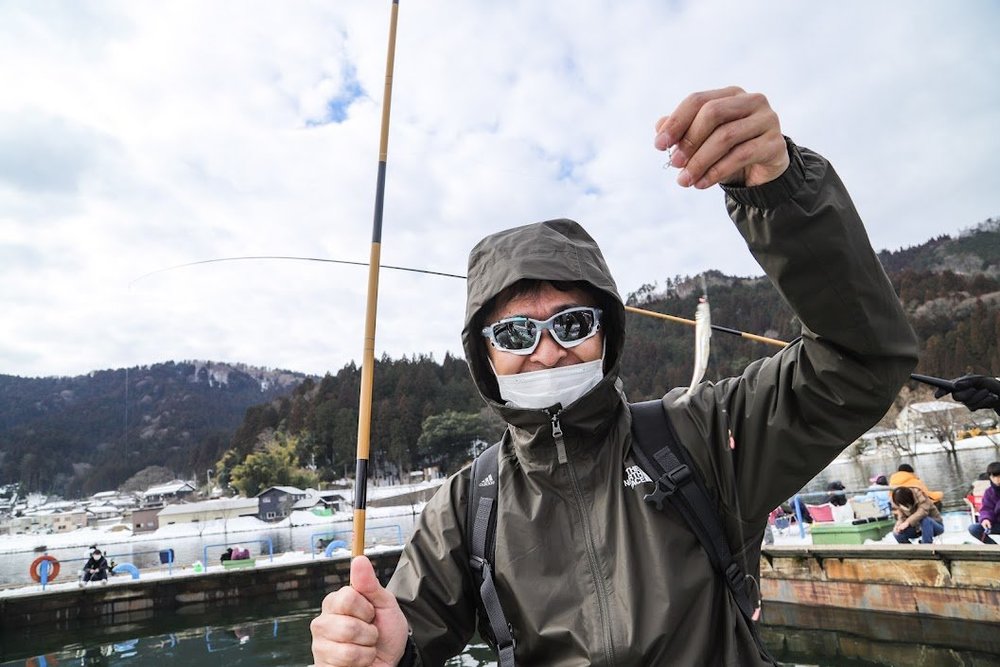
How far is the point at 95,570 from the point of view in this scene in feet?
59.7

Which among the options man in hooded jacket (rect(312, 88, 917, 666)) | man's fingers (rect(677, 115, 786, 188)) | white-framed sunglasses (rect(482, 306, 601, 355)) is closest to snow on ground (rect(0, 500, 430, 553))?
man in hooded jacket (rect(312, 88, 917, 666))

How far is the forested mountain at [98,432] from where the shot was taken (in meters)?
144

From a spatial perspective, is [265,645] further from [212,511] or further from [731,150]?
[212,511]

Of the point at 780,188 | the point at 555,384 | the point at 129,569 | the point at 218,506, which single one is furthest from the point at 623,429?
the point at 218,506

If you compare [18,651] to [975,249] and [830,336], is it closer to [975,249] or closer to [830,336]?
[830,336]

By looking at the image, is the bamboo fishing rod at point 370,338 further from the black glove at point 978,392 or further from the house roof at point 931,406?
the house roof at point 931,406

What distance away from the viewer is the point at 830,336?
1639 millimetres

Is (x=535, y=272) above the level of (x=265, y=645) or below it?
above

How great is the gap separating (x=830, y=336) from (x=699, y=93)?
782 millimetres

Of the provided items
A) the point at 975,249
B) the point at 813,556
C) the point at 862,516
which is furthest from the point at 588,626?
the point at 975,249

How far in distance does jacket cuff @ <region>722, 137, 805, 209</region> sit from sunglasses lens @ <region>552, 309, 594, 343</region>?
848 millimetres

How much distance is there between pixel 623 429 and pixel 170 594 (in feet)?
67.3

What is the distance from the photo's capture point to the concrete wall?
16.4 meters

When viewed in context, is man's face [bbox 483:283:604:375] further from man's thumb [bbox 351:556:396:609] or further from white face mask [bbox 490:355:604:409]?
man's thumb [bbox 351:556:396:609]
